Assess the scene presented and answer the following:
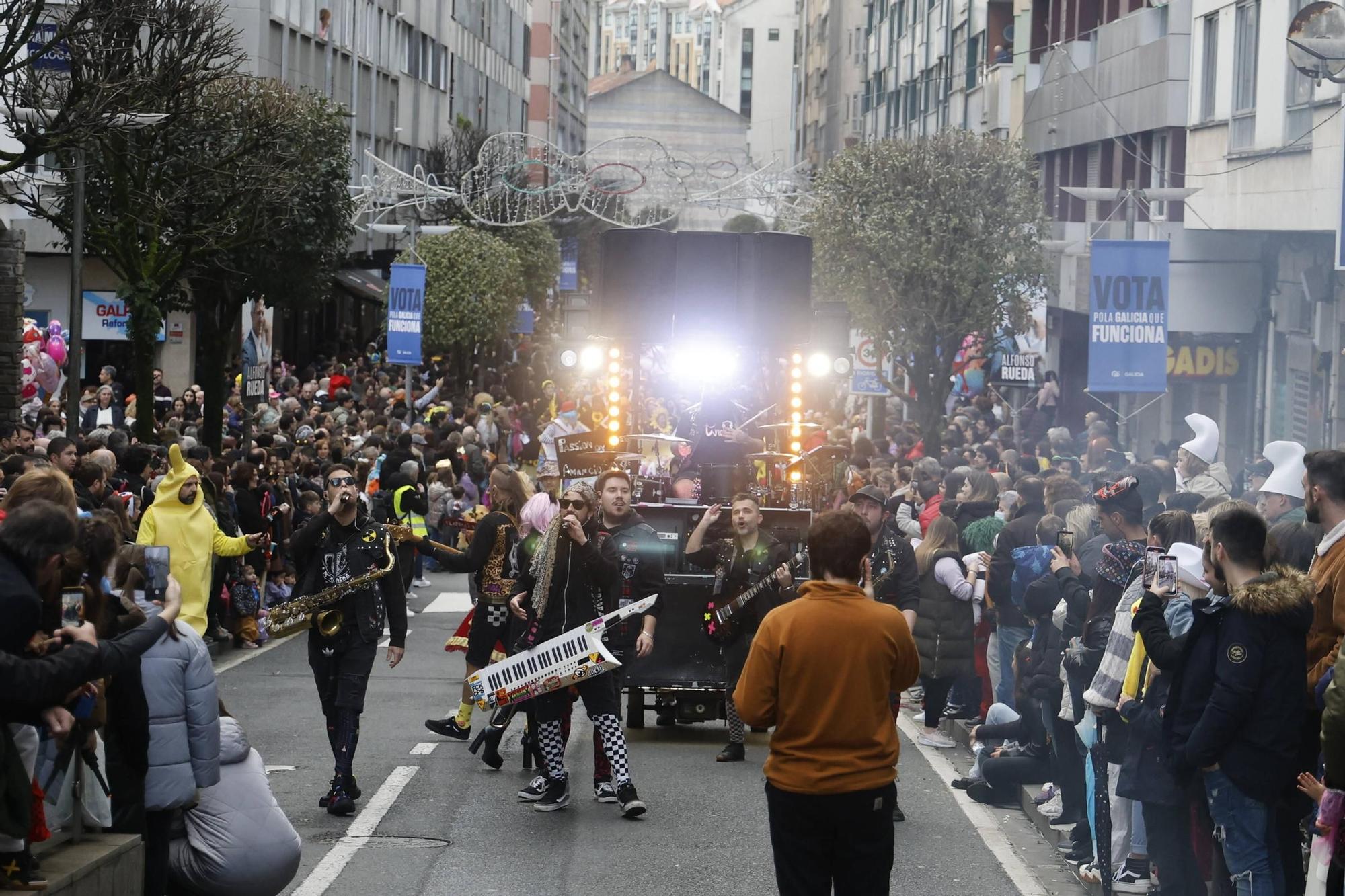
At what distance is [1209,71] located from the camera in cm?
2725

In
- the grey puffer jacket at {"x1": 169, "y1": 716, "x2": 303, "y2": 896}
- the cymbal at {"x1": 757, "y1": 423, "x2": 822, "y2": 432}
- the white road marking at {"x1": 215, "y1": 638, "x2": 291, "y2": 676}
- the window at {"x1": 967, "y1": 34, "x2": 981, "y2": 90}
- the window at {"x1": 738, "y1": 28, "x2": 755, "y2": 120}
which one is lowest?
the white road marking at {"x1": 215, "y1": 638, "x2": 291, "y2": 676}

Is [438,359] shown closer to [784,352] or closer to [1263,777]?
[784,352]

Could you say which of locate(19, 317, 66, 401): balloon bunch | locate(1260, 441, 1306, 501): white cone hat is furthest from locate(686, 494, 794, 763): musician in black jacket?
locate(19, 317, 66, 401): balloon bunch

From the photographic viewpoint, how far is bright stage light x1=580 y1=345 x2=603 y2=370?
19094 mm

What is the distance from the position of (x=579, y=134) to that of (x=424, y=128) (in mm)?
75350

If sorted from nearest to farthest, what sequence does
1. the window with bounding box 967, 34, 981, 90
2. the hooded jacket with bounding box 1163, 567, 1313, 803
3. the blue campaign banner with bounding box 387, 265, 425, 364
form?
the hooded jacket with bounding box 1163, 567, 1313, 803, the blue campaign banner with bounding box 387, 265, 425, 364, the window with bounding box 967, 34, 981, 90

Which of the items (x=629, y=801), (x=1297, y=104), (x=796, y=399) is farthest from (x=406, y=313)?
(x=629, y=801)

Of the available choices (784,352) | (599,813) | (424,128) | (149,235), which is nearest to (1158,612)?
(599,813)

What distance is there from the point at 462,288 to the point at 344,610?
1431 inches

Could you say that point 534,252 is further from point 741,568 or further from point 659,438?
point 741,568

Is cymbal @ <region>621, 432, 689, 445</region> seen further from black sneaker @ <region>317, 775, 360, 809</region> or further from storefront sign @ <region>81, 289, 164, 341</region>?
storefront sign @ <region>81, 289, 164, 341</region>

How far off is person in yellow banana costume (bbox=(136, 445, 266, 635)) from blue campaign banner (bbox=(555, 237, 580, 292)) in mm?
65140

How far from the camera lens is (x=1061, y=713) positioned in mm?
9117

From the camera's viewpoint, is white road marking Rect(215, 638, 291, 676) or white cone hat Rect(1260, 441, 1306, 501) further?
white road marking Rect(215, 638, 291, 676)
